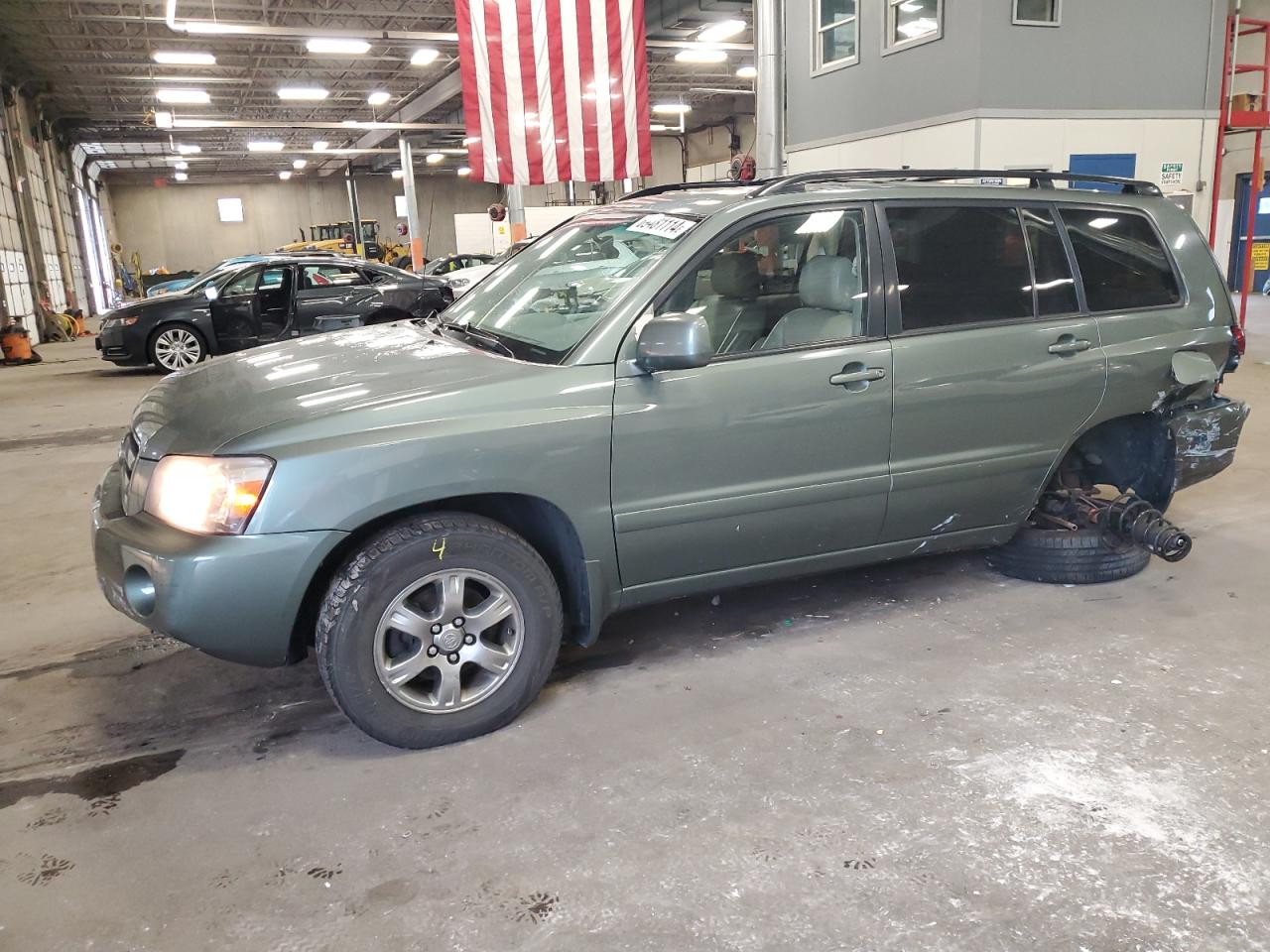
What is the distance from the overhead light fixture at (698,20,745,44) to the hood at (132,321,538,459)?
1596 cm

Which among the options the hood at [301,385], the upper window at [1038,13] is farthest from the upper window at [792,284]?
the upper window at [1038,13]

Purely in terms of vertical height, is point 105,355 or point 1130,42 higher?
point 1130,42

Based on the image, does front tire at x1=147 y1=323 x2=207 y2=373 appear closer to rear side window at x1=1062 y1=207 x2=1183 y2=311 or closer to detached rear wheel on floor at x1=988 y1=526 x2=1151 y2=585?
detached rear wheel on floor at x1=988 y1=526 x2=1151 y2=585

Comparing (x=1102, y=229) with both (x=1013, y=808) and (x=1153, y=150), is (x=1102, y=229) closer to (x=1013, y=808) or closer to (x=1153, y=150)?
(x=1013, y=808)

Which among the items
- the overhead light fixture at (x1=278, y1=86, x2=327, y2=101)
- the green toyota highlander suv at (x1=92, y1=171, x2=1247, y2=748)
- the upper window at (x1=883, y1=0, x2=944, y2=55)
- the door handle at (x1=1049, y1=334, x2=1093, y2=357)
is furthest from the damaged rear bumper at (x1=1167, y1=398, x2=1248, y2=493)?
the overhead light fixture at (x1=278, y1=86, x2=327, y2=101)

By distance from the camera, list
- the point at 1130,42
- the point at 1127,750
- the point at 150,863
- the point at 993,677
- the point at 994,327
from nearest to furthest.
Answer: the point at 150,863
the point at 1127,750
the point at 993,677
the point at 994,327
the point at 1130,42

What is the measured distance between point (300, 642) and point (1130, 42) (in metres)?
12.9

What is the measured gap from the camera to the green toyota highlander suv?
8.77 feet

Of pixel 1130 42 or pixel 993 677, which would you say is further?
pixel 1130 42

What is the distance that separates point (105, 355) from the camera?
12.2 meters

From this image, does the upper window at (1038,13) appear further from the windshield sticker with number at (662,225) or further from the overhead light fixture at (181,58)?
the overhead light fixture at (181,58)

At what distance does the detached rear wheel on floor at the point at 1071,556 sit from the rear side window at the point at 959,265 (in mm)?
1019

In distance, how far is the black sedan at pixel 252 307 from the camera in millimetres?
11930

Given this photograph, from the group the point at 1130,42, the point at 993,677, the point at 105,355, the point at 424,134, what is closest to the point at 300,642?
the point at 993,677
